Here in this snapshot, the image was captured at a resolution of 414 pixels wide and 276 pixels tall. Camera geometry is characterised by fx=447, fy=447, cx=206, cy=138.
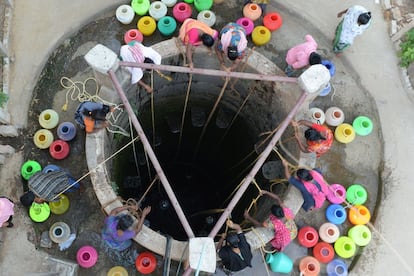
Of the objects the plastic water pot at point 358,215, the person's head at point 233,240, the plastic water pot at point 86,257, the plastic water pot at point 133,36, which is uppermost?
the plastic water pot at point 133,36

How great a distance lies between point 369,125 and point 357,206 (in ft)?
4.23

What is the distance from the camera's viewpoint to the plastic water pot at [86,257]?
19.6ft

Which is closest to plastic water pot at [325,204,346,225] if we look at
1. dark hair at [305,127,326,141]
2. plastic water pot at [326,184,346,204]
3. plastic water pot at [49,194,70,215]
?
plastic water pot at [326,184,346,204]

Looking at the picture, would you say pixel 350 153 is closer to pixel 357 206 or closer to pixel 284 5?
pixel 357 206

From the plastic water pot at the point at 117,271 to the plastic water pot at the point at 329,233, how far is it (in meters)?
2.80

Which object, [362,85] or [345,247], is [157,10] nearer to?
[362,85]

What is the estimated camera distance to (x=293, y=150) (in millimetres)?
6285

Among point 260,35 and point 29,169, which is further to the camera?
point 260,35

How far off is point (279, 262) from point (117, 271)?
2.19m

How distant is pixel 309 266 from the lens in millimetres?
6250

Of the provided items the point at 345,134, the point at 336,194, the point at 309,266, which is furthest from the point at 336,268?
the point at 345,134

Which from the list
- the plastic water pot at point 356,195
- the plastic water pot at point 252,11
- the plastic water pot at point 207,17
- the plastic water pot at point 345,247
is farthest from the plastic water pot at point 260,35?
the plastic water pot at point 345,247

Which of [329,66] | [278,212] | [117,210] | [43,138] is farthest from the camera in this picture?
[329,66]

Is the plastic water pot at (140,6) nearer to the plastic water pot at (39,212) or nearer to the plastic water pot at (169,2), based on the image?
the plastic water pot at (169,2)
